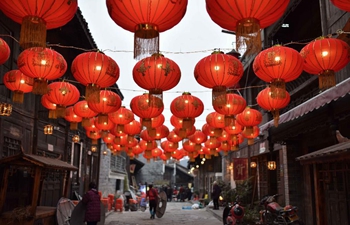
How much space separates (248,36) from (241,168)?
16.0m

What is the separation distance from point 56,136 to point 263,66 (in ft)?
37.4

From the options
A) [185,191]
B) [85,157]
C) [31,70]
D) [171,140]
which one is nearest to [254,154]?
[171,140]

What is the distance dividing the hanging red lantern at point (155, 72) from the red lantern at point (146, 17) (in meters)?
2.77

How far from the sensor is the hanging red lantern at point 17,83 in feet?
30.8

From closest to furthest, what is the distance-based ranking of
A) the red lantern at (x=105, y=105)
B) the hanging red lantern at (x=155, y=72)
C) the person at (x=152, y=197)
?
the hanging red lantern at (x=155, y=72), the red lantern at (x=105, y=105), the person at (x=152, y=197)

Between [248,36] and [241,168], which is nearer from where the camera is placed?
[248,36]

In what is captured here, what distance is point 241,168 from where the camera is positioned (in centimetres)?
2061

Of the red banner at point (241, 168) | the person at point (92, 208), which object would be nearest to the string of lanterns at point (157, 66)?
the person at point (92, 208)

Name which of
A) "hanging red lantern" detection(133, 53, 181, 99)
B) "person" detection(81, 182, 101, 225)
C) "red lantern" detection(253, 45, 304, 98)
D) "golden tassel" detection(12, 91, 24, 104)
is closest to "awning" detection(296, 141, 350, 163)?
"red lantern" detection(253, 45, 304, 98)

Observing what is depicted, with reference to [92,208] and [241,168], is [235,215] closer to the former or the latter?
[92,208]

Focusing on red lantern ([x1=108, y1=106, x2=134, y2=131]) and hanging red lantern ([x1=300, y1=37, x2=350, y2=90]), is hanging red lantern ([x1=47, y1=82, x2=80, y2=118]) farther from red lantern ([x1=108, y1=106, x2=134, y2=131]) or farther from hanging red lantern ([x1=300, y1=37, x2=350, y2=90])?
hanging red lantern ([x1=300, y1=37, x2=350, y2=90])

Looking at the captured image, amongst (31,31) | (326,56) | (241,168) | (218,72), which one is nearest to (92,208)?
(218,72)

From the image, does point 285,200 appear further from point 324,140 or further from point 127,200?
point 127,200

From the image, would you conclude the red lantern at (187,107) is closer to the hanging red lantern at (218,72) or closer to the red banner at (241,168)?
the hanging red lantern at (218,72)
